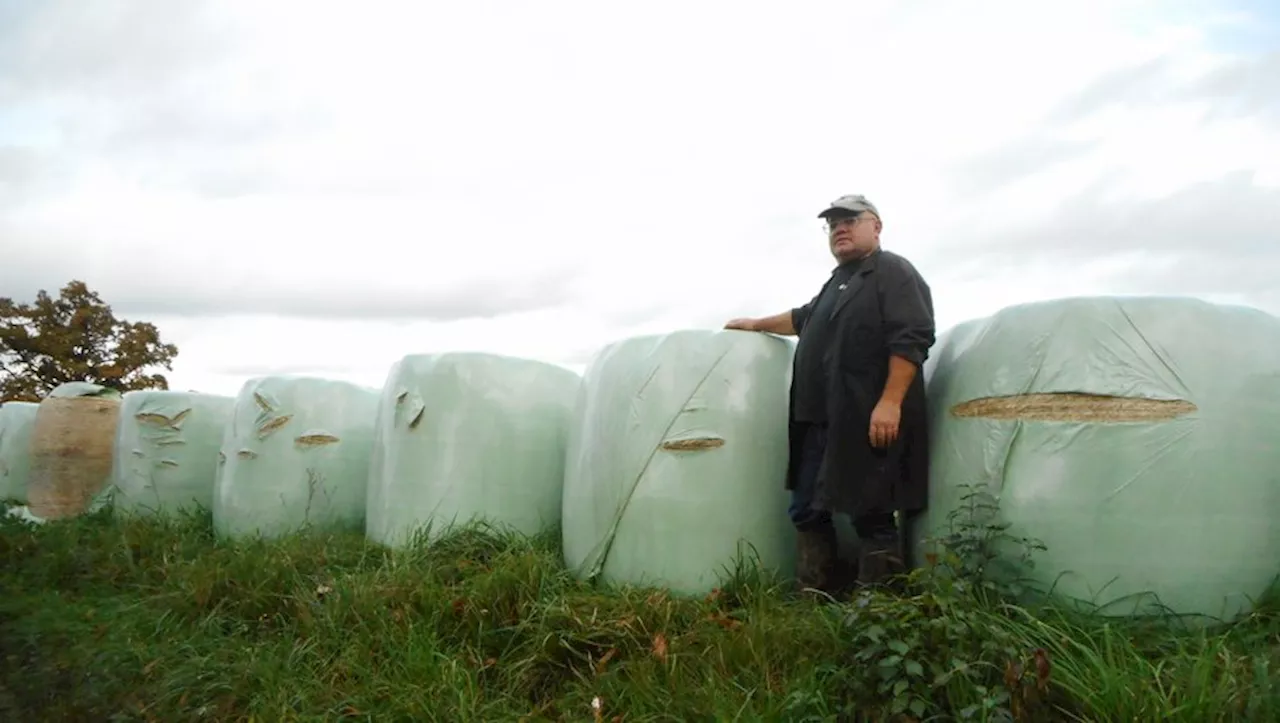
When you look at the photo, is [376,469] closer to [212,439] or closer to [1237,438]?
[212,439]

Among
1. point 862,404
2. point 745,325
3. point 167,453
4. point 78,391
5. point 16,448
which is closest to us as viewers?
point 862,404

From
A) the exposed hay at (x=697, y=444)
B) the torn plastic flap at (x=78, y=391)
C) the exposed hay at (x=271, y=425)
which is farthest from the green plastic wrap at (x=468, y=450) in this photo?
the torn plastic flap at (x=78, y=391)

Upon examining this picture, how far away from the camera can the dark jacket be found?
269cm

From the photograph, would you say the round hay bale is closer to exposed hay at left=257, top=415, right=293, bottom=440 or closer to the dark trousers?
exposed hay at left=257, top=415, right=293, bottom=440

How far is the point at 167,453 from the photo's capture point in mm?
5590

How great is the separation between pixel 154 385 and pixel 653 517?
8509mm

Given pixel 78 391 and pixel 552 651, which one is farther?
pixel 78 391

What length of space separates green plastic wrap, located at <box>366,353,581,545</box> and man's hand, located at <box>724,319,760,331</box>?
3.78 ft

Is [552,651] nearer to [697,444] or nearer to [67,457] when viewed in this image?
[697,444]

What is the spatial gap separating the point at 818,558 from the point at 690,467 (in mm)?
509

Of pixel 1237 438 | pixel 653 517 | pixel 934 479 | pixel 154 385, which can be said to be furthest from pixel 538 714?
pixel 154 385

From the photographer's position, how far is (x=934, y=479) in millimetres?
2723

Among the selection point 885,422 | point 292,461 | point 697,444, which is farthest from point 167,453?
point 885,422

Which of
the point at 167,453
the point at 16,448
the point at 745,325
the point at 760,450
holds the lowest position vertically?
the point at 16,448
